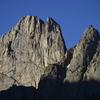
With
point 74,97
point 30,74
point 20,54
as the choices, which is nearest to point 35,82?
point 30,74

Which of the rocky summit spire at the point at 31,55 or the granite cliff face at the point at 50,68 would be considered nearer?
the granite cliff face at the point at 50,68

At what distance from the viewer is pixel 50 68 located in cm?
16788

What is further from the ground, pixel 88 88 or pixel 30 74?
pixel 30 74

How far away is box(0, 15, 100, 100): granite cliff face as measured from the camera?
15138 centimetres

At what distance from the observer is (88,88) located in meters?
152

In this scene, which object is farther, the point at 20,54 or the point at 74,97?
the point at 20,54

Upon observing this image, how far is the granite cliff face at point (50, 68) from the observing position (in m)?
151

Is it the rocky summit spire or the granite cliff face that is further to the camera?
the rocky summit spire

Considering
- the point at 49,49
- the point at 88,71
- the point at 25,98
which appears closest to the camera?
the point at 25,98

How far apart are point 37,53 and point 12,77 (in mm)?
12403

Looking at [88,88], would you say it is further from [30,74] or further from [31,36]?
[31,36]

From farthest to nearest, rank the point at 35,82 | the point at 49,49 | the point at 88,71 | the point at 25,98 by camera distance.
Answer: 1. the point at 49,49
2. the point at 35,82
3. the point at 88,71
4. the point at 25,98

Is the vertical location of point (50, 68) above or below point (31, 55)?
below

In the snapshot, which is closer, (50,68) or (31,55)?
(50,68)
